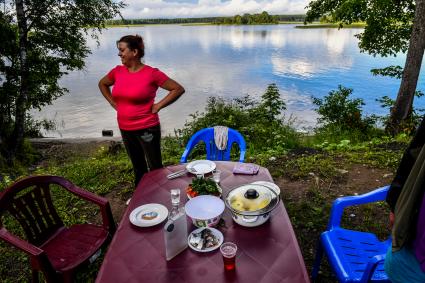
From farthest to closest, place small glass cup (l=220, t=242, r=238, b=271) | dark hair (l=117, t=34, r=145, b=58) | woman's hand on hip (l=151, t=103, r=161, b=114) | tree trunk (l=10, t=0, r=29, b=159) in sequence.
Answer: tree trunk (l=10, t=0, r=29, b=159) < woman's hand on hip (l=151, t=103, r=161, b=114) < dark hair (l=117, t=34, r=145, b=58) < small glass cup (l=220, t=242, r=238, b=271)

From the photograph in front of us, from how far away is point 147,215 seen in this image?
208 cm

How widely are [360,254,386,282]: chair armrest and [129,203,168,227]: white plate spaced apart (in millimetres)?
1316

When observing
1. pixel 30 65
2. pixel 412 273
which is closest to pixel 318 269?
pixel 412 273

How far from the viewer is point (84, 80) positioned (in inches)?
877

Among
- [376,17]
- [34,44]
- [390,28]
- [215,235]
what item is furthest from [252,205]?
[390,28]

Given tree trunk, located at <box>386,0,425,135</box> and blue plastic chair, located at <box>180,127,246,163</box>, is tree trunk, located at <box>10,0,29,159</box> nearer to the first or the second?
blue plastic chair, located at <box>180,127,246,163</box>

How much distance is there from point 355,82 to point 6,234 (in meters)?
19.2

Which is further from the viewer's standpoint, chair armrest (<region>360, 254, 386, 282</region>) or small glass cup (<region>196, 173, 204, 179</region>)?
small glass cup (<region>196, 173, 204, 179</region>)

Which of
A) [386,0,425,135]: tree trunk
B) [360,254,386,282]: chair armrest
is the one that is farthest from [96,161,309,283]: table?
[386,0,425,135]: tree trunk

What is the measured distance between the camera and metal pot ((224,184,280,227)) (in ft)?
6.18

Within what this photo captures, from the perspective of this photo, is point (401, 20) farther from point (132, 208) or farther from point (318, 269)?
point (132, 208)

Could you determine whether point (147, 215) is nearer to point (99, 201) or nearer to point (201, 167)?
point (99, 201)

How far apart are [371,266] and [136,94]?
252 centimetres

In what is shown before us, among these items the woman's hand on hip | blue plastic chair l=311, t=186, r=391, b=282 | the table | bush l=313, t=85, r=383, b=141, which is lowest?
bush l=313, t=85, r=383, b=141
